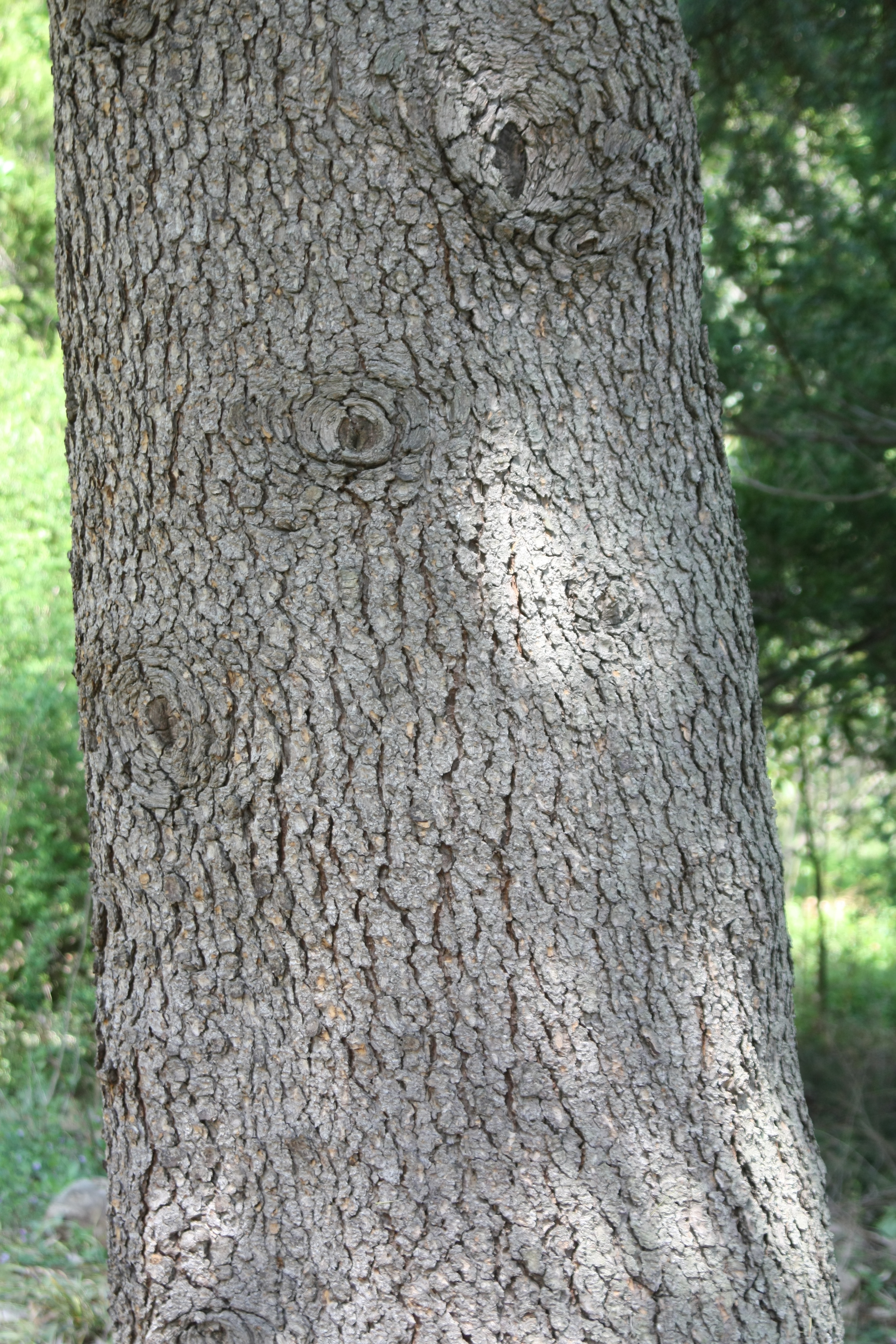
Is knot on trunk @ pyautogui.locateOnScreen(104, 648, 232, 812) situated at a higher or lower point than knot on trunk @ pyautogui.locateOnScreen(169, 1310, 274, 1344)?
higher

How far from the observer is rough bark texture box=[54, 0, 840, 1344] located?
131 cm

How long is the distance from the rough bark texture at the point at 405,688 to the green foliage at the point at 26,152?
938 cm

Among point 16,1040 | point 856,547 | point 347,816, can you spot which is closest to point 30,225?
point 16,1040

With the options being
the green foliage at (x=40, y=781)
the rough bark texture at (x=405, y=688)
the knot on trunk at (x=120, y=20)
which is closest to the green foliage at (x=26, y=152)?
the green foliage at (x=40, y=781)

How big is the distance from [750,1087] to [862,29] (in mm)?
4391

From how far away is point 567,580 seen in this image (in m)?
1.36

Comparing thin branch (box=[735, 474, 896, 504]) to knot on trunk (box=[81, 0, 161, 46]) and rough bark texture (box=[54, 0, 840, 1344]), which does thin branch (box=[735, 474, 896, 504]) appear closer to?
rough bark texture (box=[54, 0, 840, 1344])

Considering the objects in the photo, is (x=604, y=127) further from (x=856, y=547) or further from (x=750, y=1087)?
(x=856, y=547)

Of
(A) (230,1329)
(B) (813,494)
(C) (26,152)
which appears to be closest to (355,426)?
(A) (230,1329)

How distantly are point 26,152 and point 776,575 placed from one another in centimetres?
942

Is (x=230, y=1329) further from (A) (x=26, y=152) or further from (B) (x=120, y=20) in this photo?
(A) (x=26, y=152)

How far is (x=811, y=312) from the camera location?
4.35 meters

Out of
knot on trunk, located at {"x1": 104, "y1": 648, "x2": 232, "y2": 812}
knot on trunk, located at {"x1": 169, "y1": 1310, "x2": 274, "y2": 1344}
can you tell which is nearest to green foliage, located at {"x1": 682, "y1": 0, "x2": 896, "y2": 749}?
knot on trunk, located at {"x1": 104, "y1": 648, "x2": 232, "y2": 812}

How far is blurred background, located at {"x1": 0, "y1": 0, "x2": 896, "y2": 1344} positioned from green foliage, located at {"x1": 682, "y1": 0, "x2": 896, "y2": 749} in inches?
0.5
